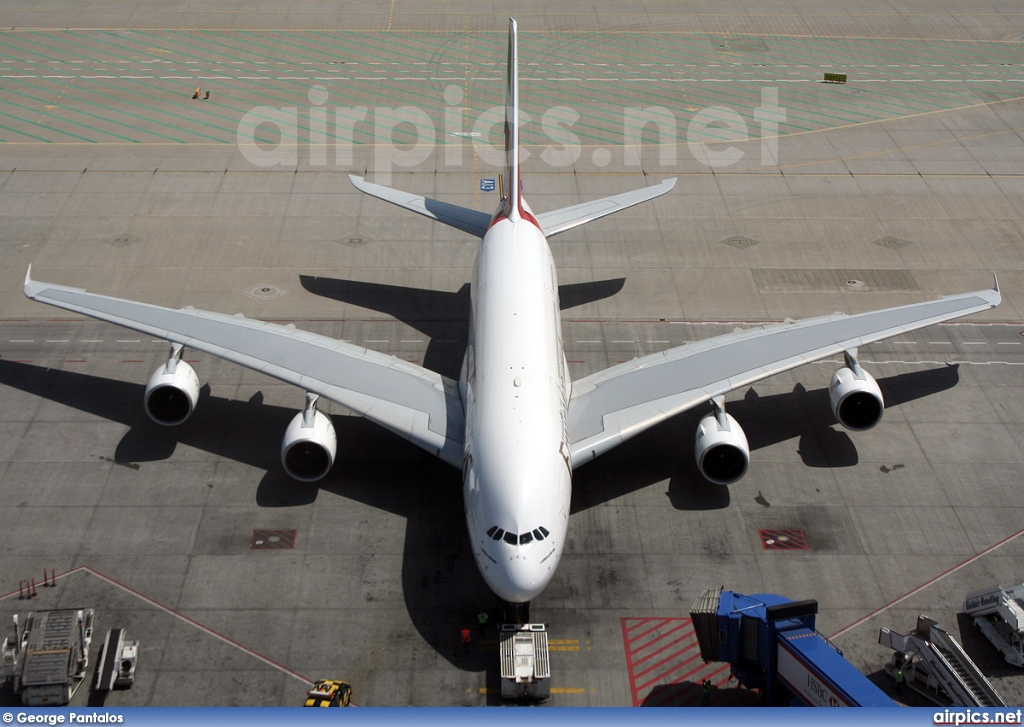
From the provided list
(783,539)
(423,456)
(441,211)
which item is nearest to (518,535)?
(423,456)

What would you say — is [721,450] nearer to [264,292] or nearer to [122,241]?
[264,292]

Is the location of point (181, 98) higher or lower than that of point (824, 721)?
lower

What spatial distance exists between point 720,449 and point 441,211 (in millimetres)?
15924

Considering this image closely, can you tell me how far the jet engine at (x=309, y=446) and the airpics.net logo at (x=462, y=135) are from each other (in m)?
22.3

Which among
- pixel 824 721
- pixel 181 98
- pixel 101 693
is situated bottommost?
pixel 181 98

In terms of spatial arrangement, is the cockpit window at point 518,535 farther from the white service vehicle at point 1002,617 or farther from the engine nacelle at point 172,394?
the engine nacelle at point 172,394

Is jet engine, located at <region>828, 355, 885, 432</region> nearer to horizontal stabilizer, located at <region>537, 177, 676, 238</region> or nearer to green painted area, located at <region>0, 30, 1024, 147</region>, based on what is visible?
horizontal stabilizer, located at <region>537, 177, 676, 238</region>

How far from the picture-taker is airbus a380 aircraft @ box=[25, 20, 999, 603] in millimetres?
28142

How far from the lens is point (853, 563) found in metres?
31.1

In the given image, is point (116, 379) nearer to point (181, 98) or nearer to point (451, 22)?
point (181, 98)

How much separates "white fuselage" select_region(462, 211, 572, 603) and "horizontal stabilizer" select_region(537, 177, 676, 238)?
4.81 metres

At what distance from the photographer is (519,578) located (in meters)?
25.5

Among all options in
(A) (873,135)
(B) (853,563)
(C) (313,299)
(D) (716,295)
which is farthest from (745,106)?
(B) (853,563)

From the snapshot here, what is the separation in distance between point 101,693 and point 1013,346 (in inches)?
1416
